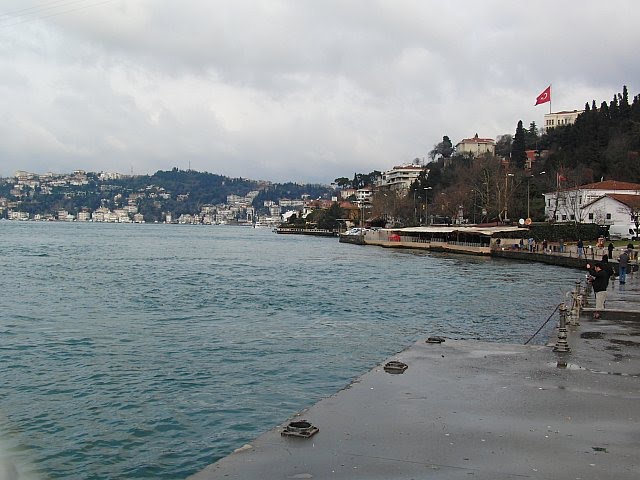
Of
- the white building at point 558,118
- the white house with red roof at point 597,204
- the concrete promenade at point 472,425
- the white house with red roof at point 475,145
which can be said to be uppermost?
the white building at point 558,118

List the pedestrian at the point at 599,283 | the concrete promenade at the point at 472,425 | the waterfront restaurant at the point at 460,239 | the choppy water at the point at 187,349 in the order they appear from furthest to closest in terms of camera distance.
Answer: the waterfront restaurant at the point at 460,239, the pedestrian at the point at 599,283, the choppy water at the point at 187,349, the concrete promenade at the point at 472,425

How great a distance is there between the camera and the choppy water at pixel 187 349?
33.0ft

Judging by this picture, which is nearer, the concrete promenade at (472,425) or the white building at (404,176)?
the concrete promenade at (472,425)

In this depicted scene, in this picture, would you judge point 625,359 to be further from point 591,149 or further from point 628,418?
point 591,149

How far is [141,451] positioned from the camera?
963 centimetres

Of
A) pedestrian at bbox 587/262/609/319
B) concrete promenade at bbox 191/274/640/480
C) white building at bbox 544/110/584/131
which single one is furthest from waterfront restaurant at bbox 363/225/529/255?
white building at bbox 544/110/584/131

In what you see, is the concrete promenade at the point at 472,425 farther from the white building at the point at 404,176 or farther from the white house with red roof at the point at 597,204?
the white building at the point at 404,176

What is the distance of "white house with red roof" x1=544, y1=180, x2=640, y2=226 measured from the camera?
235 feet

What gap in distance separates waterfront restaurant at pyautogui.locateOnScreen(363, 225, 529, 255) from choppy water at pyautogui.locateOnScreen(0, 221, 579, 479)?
87.8 ft

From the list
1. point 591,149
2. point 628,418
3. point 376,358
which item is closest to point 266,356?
point 376,358

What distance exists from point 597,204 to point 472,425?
73.2 metres

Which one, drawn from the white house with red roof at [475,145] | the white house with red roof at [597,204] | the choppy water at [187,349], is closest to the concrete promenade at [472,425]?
the choppy water at [187,349]

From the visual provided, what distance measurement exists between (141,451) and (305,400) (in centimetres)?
338

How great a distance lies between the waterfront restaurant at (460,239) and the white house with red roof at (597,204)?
1058 cm
